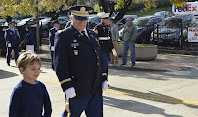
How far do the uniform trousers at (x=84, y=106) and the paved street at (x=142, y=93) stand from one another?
2.10 metres

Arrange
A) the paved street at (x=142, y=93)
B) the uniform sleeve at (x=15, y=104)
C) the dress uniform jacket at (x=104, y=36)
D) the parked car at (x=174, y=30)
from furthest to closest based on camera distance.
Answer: the parked car at (x=174, y=30) → the dress uniform jacket at (x=104, y=36) → the paved street at (x=142, y=93) → the uniform sleeve at (x=15, y=104)

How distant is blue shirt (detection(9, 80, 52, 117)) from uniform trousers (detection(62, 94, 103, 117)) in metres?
0.77

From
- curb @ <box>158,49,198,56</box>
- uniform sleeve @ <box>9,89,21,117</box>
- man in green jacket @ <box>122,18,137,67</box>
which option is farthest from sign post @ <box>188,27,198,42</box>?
uniform sleeve @ <box>9,89,21,117</box>

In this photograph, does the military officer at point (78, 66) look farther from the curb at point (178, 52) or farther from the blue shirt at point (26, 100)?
the curb at point (178, 52)

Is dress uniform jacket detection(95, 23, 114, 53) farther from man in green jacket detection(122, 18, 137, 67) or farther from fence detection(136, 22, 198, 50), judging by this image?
fence detection(136, 22, 198, 50)

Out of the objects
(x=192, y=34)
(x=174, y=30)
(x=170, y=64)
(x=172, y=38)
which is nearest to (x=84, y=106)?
(x=170, y=64)

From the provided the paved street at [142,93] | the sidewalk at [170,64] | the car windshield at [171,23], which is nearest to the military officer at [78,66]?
the paved street at [142,93]

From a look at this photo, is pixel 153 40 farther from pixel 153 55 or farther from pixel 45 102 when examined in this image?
pixel 45 102

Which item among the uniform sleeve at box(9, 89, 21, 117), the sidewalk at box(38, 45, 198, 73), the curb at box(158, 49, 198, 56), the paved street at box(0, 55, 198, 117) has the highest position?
the uniform sleeve at box(9, 89, 21, 117)

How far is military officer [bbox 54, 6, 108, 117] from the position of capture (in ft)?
14.8

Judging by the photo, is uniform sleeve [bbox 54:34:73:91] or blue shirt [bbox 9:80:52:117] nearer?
blue shirt [bbox 9:80:52:117]

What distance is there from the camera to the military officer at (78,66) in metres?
4.50

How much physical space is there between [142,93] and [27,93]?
5.37 meters

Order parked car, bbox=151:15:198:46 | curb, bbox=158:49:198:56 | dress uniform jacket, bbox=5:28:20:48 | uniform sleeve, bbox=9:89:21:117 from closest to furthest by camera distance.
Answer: uniform sleeve, bbox=9:89:21:117, dress uniform jacket, bbox=5:28:20:48, curb, bbox=158:49:198:56, parked car, bbox=151:15:198:46
